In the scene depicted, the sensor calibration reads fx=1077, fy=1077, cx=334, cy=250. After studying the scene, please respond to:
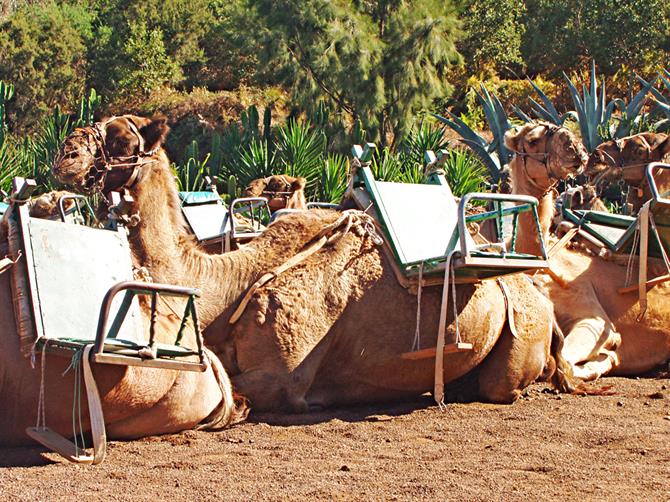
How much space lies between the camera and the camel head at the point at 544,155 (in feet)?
25.3

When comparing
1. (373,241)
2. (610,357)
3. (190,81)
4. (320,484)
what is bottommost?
(610,357)

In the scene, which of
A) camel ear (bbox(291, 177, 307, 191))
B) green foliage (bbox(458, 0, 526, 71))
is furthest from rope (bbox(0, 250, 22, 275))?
green foliage (bbox(458, 0, 526, 71))

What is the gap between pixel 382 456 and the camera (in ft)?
16.0

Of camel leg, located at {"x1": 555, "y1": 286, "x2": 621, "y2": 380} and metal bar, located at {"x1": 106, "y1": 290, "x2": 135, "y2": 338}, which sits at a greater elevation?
metal bar, located at {"x1": 106, "y1": 290, "x2": 135, "y2": 338}

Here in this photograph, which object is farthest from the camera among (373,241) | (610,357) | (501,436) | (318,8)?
(318,8)

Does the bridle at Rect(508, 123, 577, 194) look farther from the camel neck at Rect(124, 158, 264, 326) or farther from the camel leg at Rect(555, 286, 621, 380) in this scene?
the camel neck at Rect(124, 158, 264, 326)

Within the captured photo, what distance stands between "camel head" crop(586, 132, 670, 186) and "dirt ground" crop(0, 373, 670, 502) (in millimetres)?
3780

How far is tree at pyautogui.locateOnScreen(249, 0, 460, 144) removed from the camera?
29469 millimetres

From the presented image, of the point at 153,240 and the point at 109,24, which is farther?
the point at 109,24

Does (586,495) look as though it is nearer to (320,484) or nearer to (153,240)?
(320,484)

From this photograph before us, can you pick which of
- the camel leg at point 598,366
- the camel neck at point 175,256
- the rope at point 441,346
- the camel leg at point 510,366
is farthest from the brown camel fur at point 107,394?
the camel leg at point 598,366

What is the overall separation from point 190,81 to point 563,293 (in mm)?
31493

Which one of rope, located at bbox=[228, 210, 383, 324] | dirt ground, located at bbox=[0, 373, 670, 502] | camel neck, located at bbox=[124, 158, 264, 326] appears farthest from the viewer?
rope, located at bbox=[228, 210, 383, 324]

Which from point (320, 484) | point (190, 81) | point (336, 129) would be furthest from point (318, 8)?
point (320, 484)
